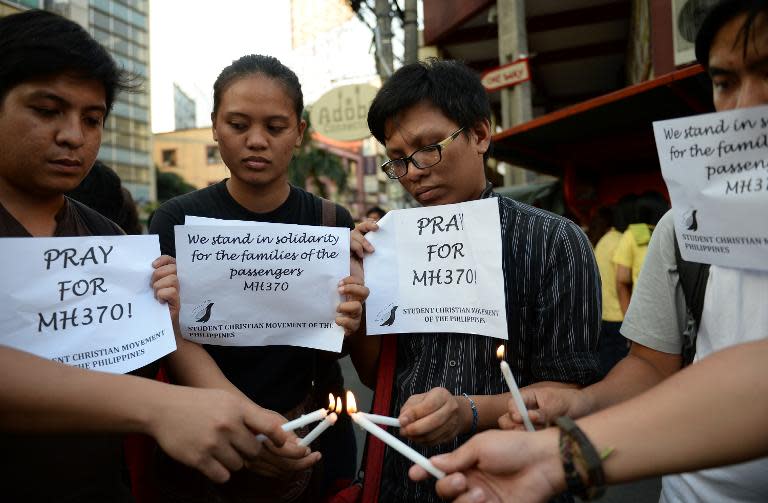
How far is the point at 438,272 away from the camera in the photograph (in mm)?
1731

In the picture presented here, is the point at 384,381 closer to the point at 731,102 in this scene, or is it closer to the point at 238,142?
the point at 238,142

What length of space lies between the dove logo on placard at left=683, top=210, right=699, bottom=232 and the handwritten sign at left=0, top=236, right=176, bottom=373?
1445 millimetres

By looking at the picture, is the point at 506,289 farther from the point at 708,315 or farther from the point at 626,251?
the point at 626,251

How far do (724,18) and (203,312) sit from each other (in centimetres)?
162

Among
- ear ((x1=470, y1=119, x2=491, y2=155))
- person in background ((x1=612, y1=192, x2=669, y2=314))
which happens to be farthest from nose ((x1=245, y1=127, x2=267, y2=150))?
person in background ((x1=612, y1=192, x2=669, y2=314))

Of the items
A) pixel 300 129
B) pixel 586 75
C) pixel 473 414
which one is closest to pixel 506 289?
pixel 473 414

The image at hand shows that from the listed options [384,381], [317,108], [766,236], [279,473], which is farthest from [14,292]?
[317,108]

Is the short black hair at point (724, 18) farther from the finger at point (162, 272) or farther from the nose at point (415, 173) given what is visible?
the finger at point (162, 272)

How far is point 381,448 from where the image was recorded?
162 centimetres

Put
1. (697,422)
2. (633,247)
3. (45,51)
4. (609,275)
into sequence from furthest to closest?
(609,275) → (633,247) → (45,51) → (697,422)

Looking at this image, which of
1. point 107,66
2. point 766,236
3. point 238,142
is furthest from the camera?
point 238,142

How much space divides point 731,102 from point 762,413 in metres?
0.78

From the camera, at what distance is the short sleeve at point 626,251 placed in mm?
5113

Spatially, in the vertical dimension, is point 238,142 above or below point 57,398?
above
